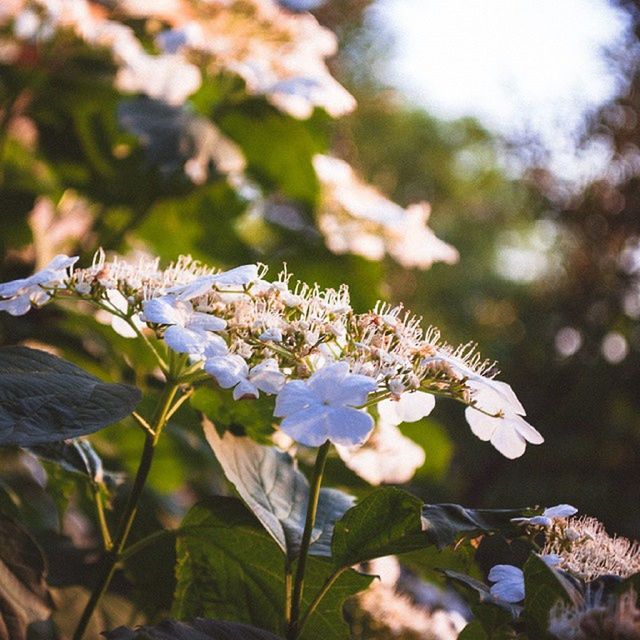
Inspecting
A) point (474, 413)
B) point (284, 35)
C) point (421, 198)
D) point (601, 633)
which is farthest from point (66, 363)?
point (421, 198)

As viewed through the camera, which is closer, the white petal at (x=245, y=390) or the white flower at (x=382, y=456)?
the white petal at (x=245, y=390)

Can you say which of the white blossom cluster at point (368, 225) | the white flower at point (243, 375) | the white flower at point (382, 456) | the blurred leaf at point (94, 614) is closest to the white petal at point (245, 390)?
the white flower at point (243, 375)

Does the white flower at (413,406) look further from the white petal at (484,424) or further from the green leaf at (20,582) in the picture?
the green leaf at (20,582)

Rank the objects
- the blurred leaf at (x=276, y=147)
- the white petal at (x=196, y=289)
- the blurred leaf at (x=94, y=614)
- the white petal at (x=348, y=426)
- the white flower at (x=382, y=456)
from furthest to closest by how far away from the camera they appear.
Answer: the blurred leaf at (x=276, y=147) < the white flower at (x=382, y=456) < the blurred leaf at (x=94, y=614) < the white petal at (x=196, y=289) < the white petal at (x=348, y=426)

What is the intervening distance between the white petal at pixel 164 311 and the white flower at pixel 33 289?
86mm

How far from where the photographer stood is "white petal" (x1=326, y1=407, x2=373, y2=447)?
0.47 m

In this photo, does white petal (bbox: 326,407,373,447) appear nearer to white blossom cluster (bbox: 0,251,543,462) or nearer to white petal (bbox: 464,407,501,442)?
white blossom cluster (bbox: 0,251,543,462)

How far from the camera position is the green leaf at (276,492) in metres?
0.61

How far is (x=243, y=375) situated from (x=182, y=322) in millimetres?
60

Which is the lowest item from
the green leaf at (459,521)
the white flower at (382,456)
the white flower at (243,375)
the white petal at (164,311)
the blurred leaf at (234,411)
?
the white flower at (382,456)

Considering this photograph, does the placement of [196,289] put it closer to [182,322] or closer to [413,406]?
[182,322]

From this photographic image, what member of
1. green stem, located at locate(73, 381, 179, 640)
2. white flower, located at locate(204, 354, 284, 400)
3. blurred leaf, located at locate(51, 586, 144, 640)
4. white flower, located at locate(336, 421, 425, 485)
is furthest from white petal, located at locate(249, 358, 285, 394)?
white flower, located at locate(336, 421, 425, 485)

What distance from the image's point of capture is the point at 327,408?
1.59 ft

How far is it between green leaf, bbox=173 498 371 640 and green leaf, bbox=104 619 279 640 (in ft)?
0.36
